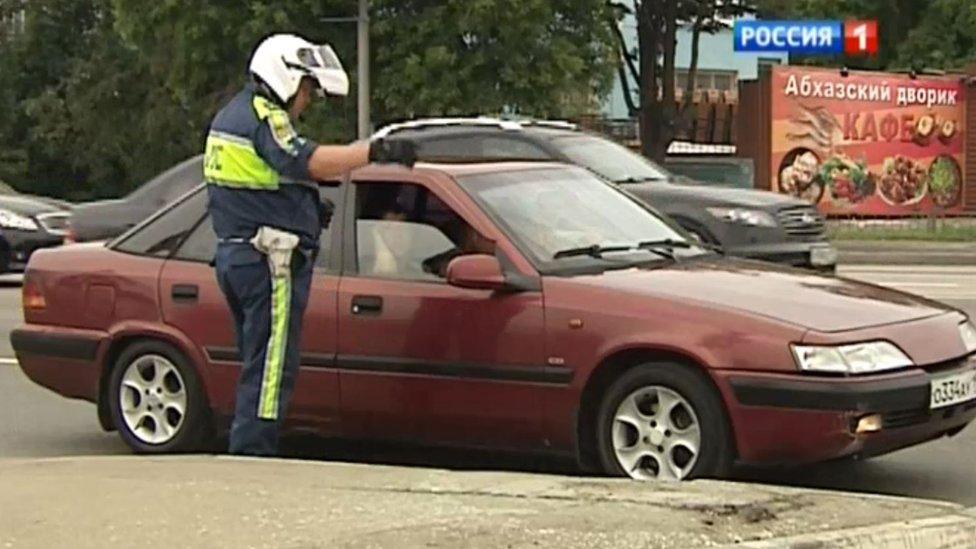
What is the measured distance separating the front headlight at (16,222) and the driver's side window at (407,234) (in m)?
11.5

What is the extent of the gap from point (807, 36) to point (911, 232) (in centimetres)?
1715

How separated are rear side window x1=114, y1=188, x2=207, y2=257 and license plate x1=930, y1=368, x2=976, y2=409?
3437 mm

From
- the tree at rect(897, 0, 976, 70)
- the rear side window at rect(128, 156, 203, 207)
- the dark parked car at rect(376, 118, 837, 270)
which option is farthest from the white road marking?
the tree at rect(897, 0, 976, 70)

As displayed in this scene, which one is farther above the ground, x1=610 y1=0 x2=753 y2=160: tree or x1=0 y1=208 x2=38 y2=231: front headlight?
x1=610 y1=0 x2=753 y2=160: tree

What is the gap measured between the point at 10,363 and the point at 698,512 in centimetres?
733

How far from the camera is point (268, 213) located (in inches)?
291

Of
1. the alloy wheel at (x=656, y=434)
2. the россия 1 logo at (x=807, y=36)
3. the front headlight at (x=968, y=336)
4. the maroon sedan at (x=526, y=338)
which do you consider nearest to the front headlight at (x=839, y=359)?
the maroon sedan at (x=526, y=338)

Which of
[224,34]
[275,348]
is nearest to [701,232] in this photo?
[275,348]

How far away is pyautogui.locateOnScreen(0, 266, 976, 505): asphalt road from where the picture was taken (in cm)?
770

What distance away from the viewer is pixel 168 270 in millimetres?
8461

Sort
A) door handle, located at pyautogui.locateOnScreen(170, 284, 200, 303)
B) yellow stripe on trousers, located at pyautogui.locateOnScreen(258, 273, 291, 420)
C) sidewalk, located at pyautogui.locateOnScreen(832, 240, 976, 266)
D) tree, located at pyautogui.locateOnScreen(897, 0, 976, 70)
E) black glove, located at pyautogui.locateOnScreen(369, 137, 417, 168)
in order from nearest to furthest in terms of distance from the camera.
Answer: black glove, located at pyautogui.locateOnScreen(369, 137, 417, 168) < yellow stripe on trousers, located at pyautogui.locateOnScreen(258, 273, 291, 420) < door handle, located at pyautogui.locateOnScreen(170, 284, 200, 303) < sidewalk, located at pyautogui.locateOnScreen(832, 240, 976, 266) < tree, located at pyautogui.locateOnScreen(897, 0, 976, 70)

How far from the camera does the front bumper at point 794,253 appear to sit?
13617 mm

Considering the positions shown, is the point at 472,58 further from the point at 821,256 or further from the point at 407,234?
the point at 407,234

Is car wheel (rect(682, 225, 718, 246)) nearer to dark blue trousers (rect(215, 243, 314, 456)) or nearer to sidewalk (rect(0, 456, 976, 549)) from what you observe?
dark blue trousers (rect(215, 243, 314, 456))
